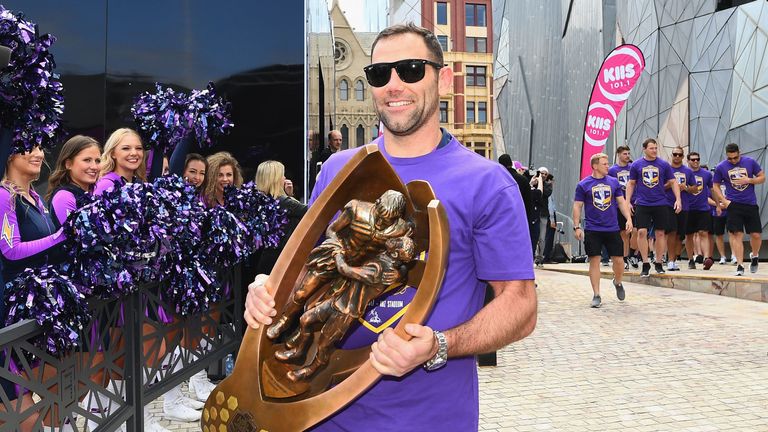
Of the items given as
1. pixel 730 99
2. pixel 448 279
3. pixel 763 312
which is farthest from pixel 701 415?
pixel 730 99

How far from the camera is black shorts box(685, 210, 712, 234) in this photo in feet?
43.7

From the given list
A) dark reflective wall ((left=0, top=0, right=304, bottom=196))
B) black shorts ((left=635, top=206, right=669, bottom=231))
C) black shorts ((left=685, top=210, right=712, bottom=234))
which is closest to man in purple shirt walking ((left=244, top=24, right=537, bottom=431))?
dark reflective wall ((left=0, top=0, right=304, bottom=196))

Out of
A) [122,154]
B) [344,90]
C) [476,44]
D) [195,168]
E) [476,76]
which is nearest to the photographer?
[122,154]

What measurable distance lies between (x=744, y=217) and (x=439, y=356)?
38.9ft

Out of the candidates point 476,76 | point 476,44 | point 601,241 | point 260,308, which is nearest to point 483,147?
point 476,76

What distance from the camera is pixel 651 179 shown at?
1195 centimetres

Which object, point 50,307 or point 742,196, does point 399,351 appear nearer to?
point 50,307

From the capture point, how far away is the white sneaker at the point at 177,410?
17.5 feet

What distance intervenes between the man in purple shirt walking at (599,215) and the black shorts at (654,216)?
2.22m

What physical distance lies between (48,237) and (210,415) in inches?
89.8

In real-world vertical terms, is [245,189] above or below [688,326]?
above

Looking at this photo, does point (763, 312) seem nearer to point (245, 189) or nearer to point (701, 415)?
point (701, 415)

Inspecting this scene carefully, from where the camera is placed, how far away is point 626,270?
14.1 metres

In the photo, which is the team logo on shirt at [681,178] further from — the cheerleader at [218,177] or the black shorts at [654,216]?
the cheerleader at [218,177]
